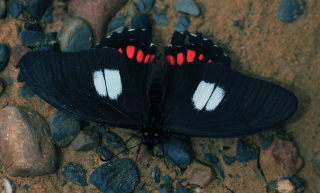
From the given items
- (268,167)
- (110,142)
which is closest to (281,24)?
(268,167)

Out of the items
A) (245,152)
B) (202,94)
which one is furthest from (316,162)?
(202,94)

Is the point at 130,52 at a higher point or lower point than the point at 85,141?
higher

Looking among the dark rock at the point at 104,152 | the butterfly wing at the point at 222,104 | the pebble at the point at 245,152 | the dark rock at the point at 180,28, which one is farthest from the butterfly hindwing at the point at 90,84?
the pebble at the point at 245,152

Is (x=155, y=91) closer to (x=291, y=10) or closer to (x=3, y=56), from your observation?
(x=3, y=56)

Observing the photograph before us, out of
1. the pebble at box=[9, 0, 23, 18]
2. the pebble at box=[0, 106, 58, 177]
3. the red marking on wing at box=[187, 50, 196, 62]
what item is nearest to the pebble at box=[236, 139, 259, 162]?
the red marking on wing at box=[187, 50, 196, 62]

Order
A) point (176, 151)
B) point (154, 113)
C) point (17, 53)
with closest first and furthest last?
point (154, 113), point (176, 151), point (17, 53)

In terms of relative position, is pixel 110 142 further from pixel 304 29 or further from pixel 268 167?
pixel 304 29

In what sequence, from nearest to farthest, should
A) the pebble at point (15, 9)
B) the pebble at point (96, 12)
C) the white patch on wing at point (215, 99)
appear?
the white patch on wing at point (215, 99) → the pebble at point (15, 9) → the pebble at point (96, 12)

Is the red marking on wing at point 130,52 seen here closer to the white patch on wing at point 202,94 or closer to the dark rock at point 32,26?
the white patch on wing at point 202,94
